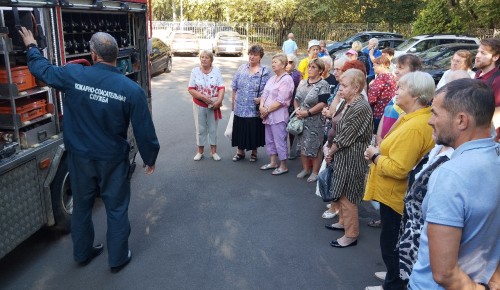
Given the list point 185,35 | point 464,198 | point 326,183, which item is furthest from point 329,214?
point 185,35

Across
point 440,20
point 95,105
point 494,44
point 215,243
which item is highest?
point 440,20

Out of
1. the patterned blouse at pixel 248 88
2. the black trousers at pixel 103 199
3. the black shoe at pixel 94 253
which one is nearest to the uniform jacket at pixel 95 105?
the black trousers at pixel 103 199

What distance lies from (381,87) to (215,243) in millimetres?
3010

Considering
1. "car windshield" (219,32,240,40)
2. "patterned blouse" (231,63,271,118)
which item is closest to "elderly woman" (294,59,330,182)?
"patterned blouse" (231,63,271,118)

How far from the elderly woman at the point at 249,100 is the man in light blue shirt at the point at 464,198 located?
4.58m

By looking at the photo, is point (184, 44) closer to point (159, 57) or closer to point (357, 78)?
point (159, 57)

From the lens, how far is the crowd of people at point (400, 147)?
1.67 meters

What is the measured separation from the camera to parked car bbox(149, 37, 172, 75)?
15.2 meters

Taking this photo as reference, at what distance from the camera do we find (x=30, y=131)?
12.4 ft

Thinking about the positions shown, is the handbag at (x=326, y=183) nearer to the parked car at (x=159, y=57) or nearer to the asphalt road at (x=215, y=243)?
the asphalt road at (x=215, y=243)

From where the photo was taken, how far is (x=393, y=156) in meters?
3.01

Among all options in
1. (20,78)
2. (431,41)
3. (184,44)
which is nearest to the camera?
(20,78)

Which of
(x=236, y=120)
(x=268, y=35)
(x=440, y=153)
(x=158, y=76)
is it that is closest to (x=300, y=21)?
(x=268, y=35)

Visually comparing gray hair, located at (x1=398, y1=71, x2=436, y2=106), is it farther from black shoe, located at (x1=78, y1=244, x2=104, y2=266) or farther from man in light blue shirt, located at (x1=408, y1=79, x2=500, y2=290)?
black shoe, located at (x1=78, y1=244, x2=104, y2=266)
